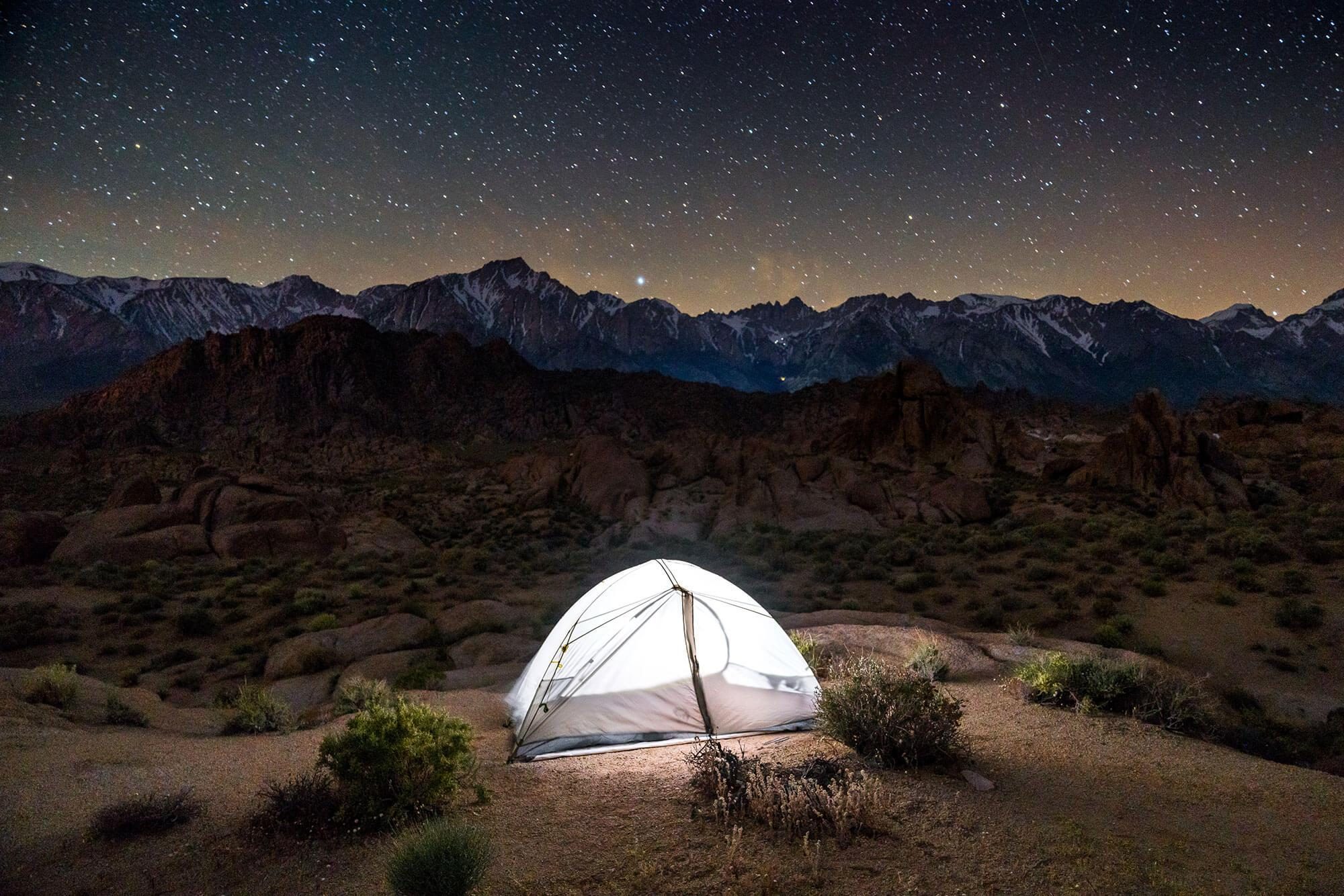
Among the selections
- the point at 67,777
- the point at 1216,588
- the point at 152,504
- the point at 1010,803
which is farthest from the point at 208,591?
the point at 1216,588

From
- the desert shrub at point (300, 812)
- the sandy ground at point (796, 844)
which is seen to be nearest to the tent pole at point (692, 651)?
the sandy ground at point (796, 844)

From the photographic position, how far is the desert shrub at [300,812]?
5.16 metres

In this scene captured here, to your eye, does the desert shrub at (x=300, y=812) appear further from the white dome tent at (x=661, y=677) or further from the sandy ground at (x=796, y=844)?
the white dome tent at (x=661, y=677)

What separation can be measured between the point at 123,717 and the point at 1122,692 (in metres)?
15.0

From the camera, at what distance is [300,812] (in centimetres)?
528

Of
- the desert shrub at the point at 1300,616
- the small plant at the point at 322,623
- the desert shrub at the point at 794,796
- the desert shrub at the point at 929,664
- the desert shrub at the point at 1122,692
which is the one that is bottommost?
the small plant at the point at 322,623

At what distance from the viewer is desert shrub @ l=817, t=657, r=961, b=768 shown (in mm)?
6062

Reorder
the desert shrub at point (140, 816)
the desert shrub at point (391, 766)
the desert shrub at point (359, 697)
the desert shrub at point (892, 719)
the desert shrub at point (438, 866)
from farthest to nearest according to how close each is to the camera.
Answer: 1. the desert shrub at point (359, 697)
2. the desert shrub at point (892, 719)
3. the desert shrub at point (391, 766)
4. the desert shrub at point (140, 816)
5. the desert shrub at point (438, 866)

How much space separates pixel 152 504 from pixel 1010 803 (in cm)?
3759

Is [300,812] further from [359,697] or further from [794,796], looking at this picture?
[359,697]

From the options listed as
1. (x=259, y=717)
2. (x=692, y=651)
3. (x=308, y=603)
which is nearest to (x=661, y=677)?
(x=692, y=651)

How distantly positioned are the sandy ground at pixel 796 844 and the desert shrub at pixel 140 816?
0.39 feet

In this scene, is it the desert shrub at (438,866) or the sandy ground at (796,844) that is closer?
the desert shrub at (438,866)

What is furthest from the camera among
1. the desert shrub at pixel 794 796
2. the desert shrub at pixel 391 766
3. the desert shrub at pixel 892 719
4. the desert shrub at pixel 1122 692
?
the desert shrub at pixel 1122 692
